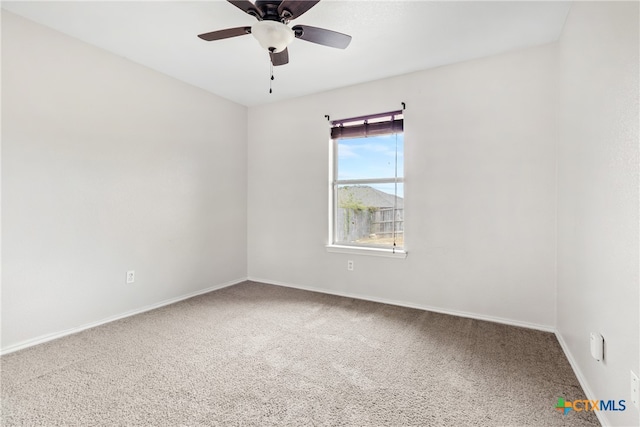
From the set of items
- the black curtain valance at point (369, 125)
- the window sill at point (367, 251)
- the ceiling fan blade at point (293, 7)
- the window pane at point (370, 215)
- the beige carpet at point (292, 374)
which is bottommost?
the beige carpet at point (292, 374)

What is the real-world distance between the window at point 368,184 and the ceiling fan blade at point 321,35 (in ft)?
4.52

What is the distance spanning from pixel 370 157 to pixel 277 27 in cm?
197

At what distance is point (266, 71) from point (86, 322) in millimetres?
2913

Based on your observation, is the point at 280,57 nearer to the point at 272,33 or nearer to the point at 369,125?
the point at 272,33

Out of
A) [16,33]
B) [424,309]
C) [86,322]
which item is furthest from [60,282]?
[424,309]

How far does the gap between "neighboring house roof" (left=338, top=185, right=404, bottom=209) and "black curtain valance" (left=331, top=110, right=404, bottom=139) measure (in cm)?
62

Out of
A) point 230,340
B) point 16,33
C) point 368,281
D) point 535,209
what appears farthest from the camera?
point 368,281

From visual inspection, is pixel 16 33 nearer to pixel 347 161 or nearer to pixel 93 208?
pixel 93 208

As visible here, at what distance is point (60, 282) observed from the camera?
8.03 feet

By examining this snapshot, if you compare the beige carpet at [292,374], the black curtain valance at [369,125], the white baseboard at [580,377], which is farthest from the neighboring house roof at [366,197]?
the white baseboard at [580,377]

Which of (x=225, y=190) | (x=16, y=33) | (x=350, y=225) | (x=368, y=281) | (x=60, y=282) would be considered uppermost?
(x=16, y=33)

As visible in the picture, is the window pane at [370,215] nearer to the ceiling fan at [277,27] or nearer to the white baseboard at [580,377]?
the white baseboard at [580,377]

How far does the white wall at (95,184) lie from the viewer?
87.1 inches

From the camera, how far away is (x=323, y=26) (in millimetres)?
2307
